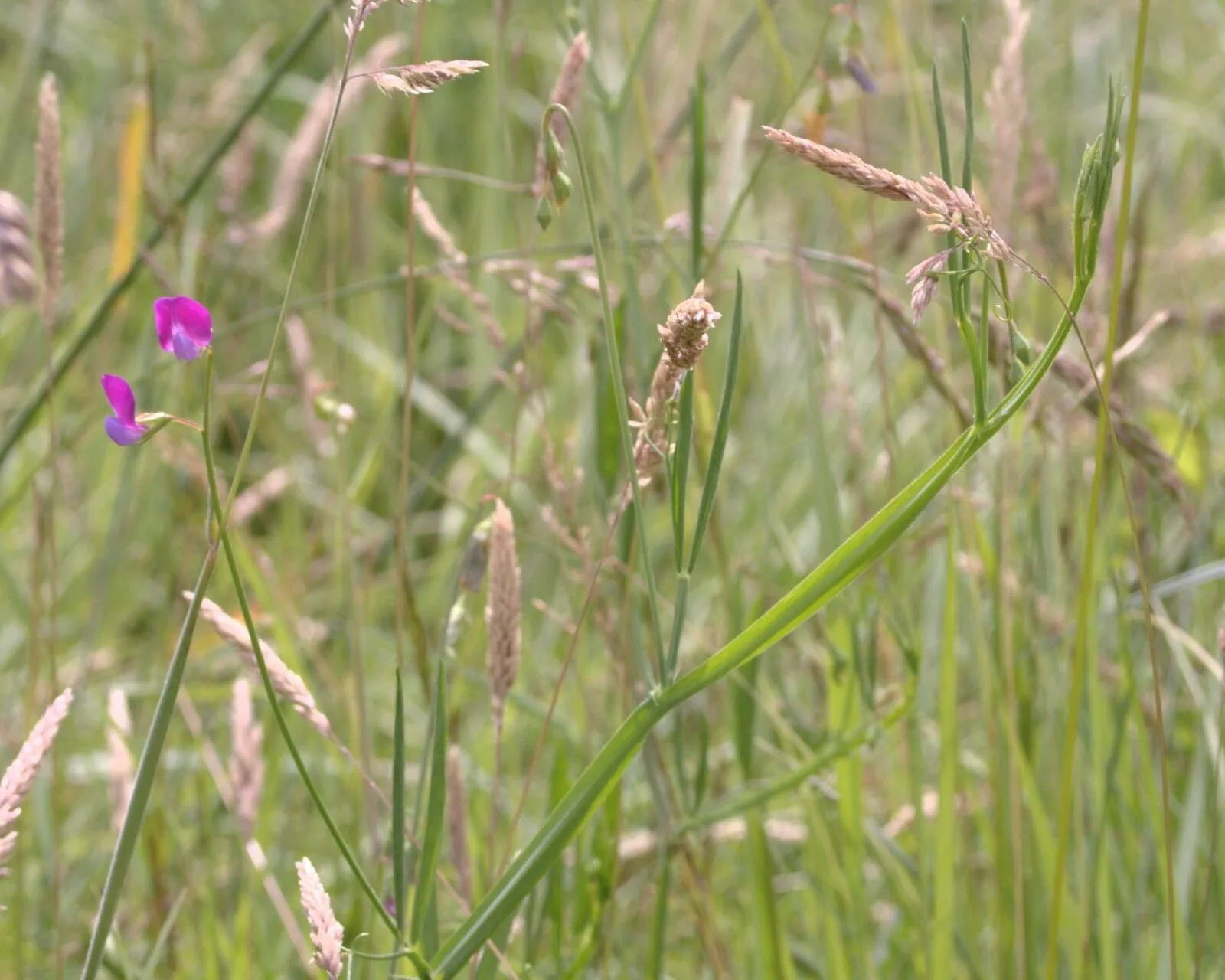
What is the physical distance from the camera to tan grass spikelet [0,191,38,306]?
96 cm

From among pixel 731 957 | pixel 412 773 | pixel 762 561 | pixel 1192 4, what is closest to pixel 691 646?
pixel 762 561

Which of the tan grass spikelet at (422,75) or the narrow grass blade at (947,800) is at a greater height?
the tan grass spikelet at (422,75)

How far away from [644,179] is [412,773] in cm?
Result: 66

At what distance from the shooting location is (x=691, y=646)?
151 centimetres

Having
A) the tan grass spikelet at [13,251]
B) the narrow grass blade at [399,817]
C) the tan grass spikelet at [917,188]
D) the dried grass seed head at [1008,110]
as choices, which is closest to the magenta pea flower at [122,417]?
the narrow grass blade at [399,817]

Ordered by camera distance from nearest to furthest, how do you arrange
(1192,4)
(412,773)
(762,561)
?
1. (762,561)
2. (412,773)
3. (1192,4)

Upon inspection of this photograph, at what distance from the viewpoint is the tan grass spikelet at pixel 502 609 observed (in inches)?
25.6

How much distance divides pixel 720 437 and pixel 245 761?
41 centimetres

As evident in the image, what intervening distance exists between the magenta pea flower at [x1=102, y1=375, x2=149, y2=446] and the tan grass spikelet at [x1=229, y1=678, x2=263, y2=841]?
1.08ft

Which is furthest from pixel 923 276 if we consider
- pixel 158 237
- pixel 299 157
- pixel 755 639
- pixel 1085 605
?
pixel 299 157

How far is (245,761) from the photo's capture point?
82cm

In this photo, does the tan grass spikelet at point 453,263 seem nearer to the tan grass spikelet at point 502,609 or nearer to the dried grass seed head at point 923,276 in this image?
the tan grass spikelet at point 502,609

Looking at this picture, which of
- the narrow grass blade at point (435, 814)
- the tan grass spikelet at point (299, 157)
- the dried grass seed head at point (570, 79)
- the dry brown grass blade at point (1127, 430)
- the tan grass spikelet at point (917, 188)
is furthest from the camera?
the tan grass spikelet at point (299, 157)

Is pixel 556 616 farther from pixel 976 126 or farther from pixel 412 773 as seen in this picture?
pixel 976 126
